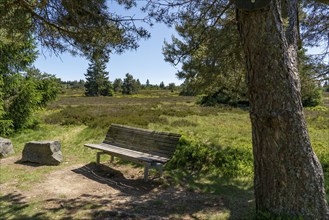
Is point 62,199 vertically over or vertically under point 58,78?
under

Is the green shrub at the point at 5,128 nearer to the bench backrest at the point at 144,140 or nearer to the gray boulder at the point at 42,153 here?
the gray boulder at the point at 42,153

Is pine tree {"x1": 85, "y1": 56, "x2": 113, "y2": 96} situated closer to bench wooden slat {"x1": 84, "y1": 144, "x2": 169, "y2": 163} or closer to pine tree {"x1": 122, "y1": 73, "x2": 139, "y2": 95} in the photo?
pine tree {"x1": 122, "y1": 73, "x2": 139, "y2": 95}

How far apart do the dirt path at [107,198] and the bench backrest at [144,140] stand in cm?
61

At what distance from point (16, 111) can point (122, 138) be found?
5.87 m

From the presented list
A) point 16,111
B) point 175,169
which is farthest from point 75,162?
point 16,111

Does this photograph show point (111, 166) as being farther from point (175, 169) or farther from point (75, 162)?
point (175, 169)

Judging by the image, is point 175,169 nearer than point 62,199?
No

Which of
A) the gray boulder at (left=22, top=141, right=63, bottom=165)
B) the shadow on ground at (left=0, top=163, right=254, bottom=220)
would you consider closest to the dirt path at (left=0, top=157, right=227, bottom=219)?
the shadow on ground at (left=0, top=163, right=254, bottom=220)

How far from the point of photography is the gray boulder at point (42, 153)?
21.4 feet

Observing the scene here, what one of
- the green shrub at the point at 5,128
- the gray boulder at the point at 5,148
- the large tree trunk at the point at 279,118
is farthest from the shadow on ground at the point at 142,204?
the green shrub at the point at 5,128

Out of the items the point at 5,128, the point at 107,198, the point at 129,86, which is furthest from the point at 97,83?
the point at 107,198

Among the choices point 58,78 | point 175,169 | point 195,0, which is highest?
point 195,0

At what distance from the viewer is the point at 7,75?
405 inches

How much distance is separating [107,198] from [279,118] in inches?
115
